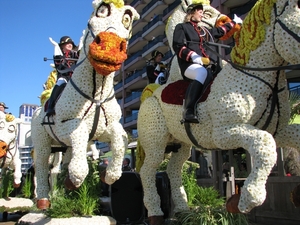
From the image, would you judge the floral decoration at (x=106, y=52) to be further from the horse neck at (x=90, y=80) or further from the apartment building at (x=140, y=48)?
the apartment building at (x=140, y=48)

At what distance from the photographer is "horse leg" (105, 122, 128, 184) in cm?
409

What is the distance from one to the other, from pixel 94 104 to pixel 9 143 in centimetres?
382

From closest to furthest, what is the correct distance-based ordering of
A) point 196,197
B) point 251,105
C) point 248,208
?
point 248,208
point 251,105
point 196,197

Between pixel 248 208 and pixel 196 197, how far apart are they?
81.8 inches

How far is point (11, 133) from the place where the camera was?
7.30m

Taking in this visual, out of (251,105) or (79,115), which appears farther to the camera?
(79,115)

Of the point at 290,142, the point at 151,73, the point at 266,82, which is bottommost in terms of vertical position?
the point at 290,142

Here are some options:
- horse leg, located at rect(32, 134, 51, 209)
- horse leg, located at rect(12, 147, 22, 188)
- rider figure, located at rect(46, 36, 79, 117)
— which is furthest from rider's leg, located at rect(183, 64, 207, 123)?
horse leg, located at rect(12, 147, 22, 188)

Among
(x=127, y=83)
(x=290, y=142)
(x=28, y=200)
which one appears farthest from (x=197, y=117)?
(x=127, y=83)

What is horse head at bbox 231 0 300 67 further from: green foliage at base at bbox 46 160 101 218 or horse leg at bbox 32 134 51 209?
horse leg at bbox 32 134 51 209

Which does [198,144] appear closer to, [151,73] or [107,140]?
[107,140]

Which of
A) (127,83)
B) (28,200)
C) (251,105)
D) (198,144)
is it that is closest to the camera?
(251,105)

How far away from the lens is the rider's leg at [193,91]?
3.76 meters

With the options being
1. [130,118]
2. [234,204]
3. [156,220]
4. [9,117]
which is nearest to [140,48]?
[130,118]
